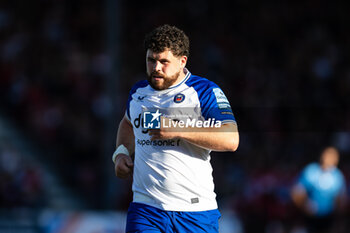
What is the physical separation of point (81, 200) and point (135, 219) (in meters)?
9.33

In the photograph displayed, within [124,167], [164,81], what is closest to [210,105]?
[164,81]

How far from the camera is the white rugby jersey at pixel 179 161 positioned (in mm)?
4441

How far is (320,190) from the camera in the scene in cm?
1061

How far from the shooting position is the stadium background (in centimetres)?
1191

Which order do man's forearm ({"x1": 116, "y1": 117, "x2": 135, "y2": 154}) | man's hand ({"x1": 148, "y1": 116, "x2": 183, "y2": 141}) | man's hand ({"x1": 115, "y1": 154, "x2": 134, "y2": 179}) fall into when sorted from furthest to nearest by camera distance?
man's forearm ({"x1": 116, "y1": 117, "x2": 135, "y2": 154}) < man's hand ({"x1": 115, "y1": 154, "x2": 134, "y2": 179}) < man's hand ({"x1": 148, "y1": 116, "x2": 183, "y2": 141})

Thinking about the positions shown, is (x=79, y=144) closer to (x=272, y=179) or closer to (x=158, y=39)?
(x=272, y=179)

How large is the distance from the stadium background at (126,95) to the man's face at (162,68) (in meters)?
6.90

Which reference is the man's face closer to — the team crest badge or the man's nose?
the man's nose

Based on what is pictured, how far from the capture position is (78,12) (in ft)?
53.9

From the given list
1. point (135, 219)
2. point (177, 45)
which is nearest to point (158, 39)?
point (177, 45)

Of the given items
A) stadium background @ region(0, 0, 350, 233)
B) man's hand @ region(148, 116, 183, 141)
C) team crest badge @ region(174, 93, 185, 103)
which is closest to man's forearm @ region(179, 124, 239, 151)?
man's hand @ region(148, 116, 183, 141)

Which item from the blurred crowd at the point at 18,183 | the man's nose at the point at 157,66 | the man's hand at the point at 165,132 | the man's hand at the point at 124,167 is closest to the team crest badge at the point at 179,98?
the man's nose at the point at 157,66

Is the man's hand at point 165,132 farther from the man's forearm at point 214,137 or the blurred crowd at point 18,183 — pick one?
the blurred crowd at point 18,183

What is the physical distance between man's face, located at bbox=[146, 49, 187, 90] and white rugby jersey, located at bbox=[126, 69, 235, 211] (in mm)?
93
